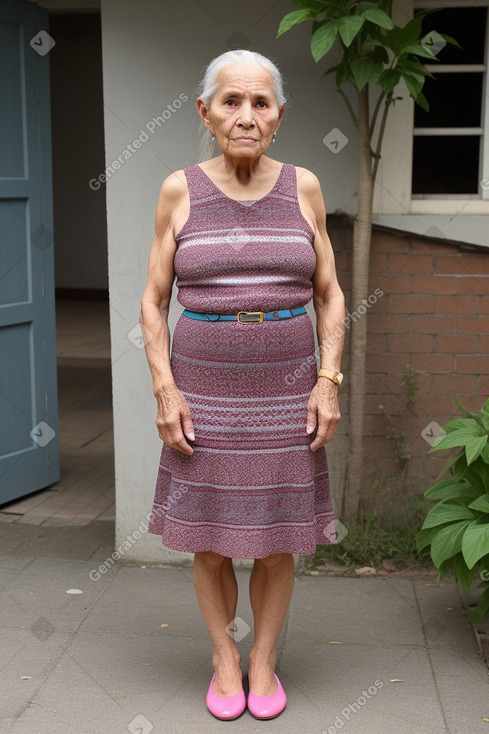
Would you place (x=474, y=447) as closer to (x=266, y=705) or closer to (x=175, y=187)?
(x=266, y=705)

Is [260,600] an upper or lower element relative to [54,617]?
upper

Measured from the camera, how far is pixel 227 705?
11.0 feet

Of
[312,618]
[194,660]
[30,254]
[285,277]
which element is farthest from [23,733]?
[30,254]

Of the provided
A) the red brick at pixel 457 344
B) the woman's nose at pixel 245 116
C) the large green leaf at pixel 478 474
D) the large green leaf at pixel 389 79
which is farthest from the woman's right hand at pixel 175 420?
the red brick at pixel 457 344

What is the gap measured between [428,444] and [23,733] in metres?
2.33

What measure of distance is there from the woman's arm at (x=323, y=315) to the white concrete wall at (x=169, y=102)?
47.6 inches

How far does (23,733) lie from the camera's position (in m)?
3.25

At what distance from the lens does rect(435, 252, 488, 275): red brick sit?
4.63 metres

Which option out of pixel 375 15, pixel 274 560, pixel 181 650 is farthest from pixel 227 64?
pixel 181 650

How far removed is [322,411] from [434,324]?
1.66 metres

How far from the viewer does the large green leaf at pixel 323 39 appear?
12.3ft

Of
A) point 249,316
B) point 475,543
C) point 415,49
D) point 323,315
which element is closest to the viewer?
point 249,316

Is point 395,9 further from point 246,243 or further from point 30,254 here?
point 30,254

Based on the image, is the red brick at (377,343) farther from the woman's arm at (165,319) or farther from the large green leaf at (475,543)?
the woman's arm at (165,319)
